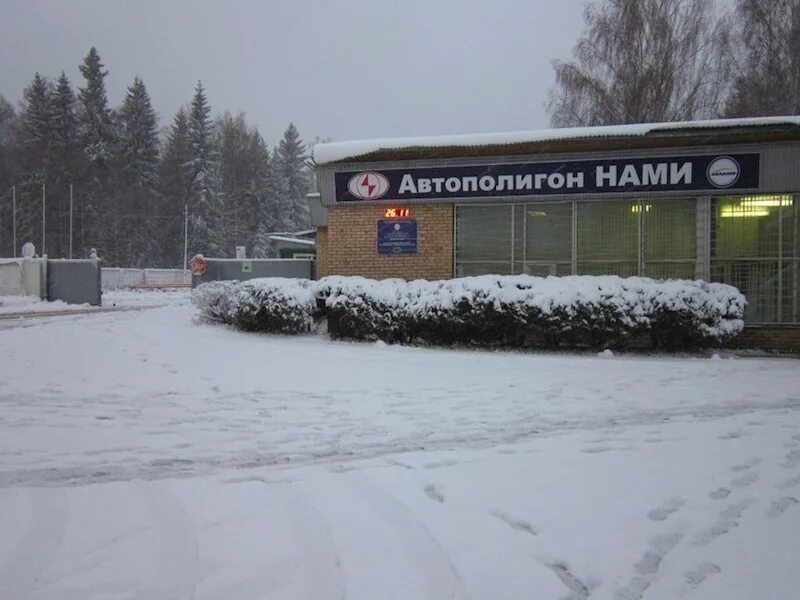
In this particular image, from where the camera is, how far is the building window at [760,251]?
37.5ft

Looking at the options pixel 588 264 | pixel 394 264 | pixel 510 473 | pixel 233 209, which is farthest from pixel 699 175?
pixel 233 209

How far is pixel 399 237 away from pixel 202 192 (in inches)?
1960

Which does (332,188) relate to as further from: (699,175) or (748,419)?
(748,419)

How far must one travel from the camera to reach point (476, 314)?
407 inches

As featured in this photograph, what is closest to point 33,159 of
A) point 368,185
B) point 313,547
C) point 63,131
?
point 63,131

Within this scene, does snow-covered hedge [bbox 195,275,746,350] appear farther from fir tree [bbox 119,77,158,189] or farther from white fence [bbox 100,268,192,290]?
fir tree [bbox 119,77,158,189]

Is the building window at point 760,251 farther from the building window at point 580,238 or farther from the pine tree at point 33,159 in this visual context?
the pine tree at point 33,159

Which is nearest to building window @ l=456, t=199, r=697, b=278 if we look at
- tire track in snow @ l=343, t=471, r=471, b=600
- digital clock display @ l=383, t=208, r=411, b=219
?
digital clock display @ l=383, t=208, r=411, b=219

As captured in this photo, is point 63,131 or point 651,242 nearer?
point 651,242

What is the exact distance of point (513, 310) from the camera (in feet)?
33.5

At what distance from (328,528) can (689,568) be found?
5.63 ft

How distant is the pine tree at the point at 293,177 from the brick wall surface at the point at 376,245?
53.4m

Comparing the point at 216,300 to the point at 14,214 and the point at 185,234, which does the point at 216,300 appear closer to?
the point at 185,234

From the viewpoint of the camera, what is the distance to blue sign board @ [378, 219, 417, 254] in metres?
12.8
